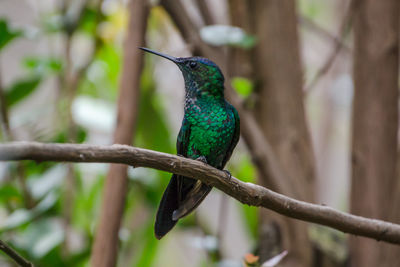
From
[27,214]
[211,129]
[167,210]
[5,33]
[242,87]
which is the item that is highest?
[5,33]

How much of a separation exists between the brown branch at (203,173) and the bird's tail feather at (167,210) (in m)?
0.29

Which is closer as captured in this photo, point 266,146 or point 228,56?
point 266,146

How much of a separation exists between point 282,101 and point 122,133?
1.00 m

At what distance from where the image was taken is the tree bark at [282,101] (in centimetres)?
259

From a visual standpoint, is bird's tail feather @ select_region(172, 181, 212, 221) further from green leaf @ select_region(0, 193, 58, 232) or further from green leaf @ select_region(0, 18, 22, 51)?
green leaf @ select_region(0, 18, 22, 51)

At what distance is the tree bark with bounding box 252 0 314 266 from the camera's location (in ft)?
8.49

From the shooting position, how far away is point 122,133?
78.8 inches

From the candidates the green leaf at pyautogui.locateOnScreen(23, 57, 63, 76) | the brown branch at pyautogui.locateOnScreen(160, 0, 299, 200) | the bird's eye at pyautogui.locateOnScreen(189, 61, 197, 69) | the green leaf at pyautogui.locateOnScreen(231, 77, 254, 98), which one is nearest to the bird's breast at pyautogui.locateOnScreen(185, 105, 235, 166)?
the bird's eye at pyautogui.locateOnScreen(189, 61, 197, 69)

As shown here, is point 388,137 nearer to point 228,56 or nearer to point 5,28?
point 228,56

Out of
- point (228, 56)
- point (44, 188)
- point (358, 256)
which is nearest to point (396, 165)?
point (358, 256)

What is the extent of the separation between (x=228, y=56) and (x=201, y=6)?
33 centimetres

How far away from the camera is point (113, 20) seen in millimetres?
3490

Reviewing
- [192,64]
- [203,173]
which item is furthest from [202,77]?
[203,173]

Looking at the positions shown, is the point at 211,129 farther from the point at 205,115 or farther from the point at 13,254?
the point at 13,254
